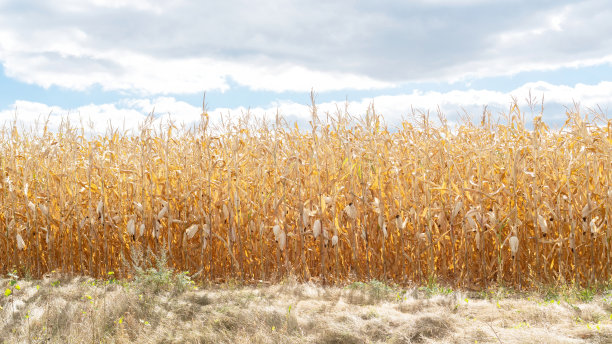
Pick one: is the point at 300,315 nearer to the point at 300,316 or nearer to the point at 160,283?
the point at 300,316

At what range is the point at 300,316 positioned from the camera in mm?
Result: 4371

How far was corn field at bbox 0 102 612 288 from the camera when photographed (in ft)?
18.5

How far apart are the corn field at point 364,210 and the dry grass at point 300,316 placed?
57cm

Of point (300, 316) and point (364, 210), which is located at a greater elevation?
point (364, 210)

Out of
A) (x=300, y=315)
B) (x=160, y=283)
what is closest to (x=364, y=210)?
(x=300, y=315)

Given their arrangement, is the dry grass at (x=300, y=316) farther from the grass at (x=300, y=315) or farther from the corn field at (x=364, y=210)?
the corn field at (x=364, y=210)

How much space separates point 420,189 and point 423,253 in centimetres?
72

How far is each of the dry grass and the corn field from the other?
0.57 meters

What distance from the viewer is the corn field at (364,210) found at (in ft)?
18.5

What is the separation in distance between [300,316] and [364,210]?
162cm

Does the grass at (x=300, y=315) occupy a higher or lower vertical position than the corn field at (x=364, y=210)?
lower

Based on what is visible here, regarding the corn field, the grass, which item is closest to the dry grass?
the grass

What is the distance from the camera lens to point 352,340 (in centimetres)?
398

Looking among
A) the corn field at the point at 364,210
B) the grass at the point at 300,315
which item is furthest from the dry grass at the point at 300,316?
the corn field at the point at 364,210
